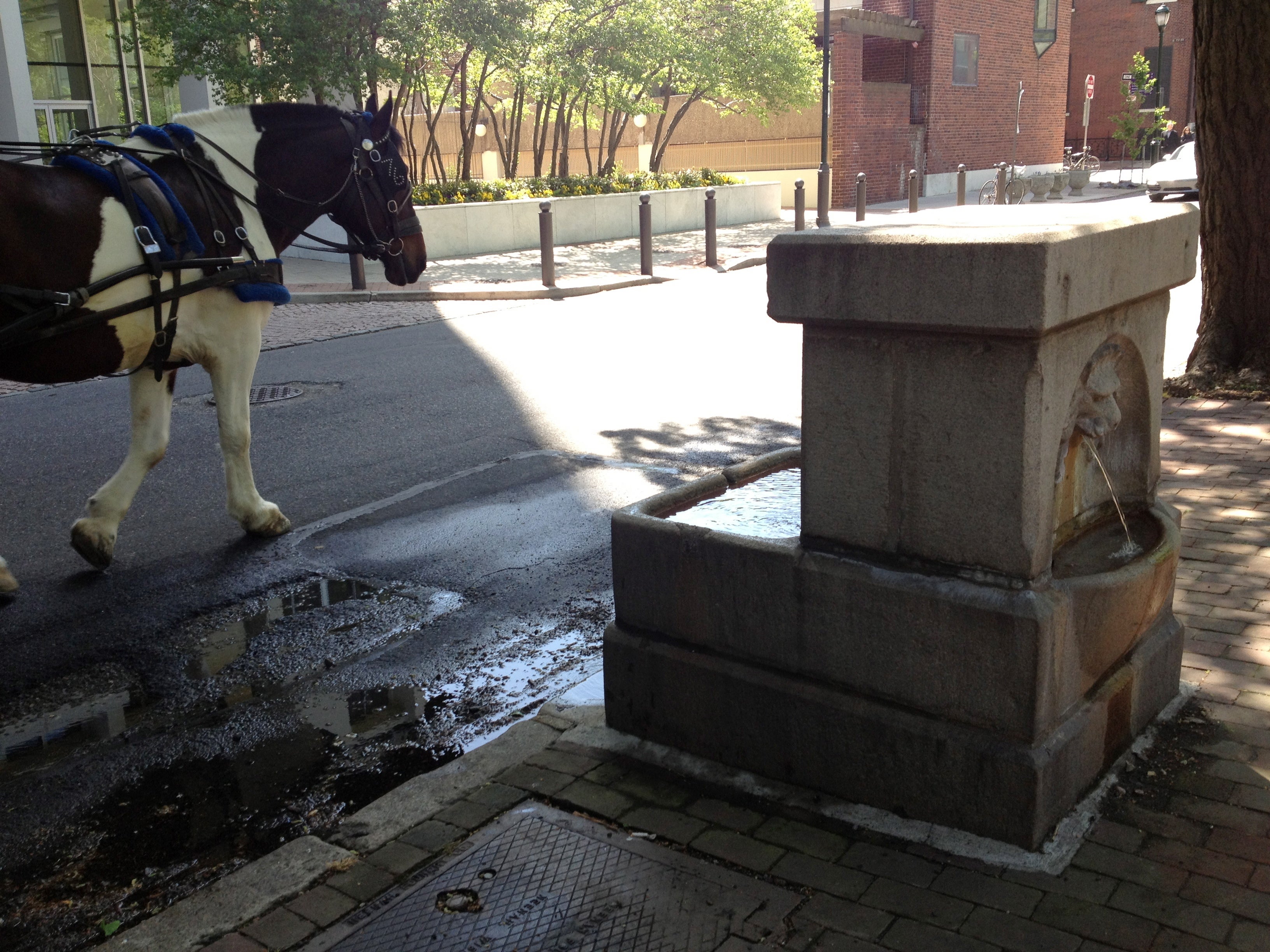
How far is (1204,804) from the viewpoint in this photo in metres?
3.38

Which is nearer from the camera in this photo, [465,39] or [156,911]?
[156,911]

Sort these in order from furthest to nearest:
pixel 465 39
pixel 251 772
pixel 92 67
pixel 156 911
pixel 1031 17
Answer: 1. pixel 1031 17
2. pixel 92 67
3. pixel 465 39
4. pixel 251 772
5. pixel 156 911

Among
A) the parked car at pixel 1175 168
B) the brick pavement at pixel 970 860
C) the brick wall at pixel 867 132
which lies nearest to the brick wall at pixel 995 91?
the brick wall at pixel 867 132

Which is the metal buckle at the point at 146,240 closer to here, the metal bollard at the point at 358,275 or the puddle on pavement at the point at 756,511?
the puddle on pavement at the point at 756,511

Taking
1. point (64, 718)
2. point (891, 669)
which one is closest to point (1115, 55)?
point (891, 669)

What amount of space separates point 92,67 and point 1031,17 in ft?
95.1

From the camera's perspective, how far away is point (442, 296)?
16625 mm

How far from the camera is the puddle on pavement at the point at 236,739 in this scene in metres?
3.44

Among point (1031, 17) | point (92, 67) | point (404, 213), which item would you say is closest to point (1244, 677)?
point (404, 213)

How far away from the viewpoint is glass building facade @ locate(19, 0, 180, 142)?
24.2 m

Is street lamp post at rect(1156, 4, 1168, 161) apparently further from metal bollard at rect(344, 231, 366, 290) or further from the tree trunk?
the tree trunk

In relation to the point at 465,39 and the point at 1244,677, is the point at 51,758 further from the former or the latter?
the point at 465,39

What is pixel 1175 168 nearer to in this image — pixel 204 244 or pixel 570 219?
pixel 570 219

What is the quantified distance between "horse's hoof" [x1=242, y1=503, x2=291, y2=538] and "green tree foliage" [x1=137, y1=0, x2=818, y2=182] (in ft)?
33.2
